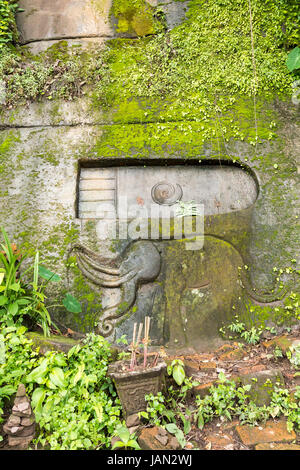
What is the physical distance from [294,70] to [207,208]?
76.6 inches

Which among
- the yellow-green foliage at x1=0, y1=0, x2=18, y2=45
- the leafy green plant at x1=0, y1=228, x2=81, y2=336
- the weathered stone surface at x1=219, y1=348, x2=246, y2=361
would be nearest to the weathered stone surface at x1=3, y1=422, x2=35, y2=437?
the leafy green plant at x1=0, y1=228, x2=81, y2=336

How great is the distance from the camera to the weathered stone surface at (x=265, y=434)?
2.36 meters

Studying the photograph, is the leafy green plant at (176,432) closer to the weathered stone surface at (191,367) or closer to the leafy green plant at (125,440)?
the leafy green plant at (125,440)

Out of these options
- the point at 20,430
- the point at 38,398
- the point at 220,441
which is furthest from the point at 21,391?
the point at 220,441

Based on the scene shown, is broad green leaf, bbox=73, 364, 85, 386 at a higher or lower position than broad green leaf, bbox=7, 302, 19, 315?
lower

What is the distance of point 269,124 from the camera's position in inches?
163

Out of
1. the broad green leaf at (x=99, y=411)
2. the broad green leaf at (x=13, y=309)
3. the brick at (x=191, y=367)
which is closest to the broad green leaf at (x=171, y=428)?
the broad green leaf at (x=99, y=411)

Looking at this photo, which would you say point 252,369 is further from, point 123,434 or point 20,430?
point 20,430

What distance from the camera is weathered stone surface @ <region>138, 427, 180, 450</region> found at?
217 cm

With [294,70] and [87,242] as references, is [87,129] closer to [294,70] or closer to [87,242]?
[87,242]

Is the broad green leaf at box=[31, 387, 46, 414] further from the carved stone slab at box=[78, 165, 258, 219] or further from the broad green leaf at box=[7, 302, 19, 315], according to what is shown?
the carved stone slab at box=[78, 165, 258, 219]

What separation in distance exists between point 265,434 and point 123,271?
76.2 inches

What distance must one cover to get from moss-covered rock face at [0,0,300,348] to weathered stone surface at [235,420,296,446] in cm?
113
